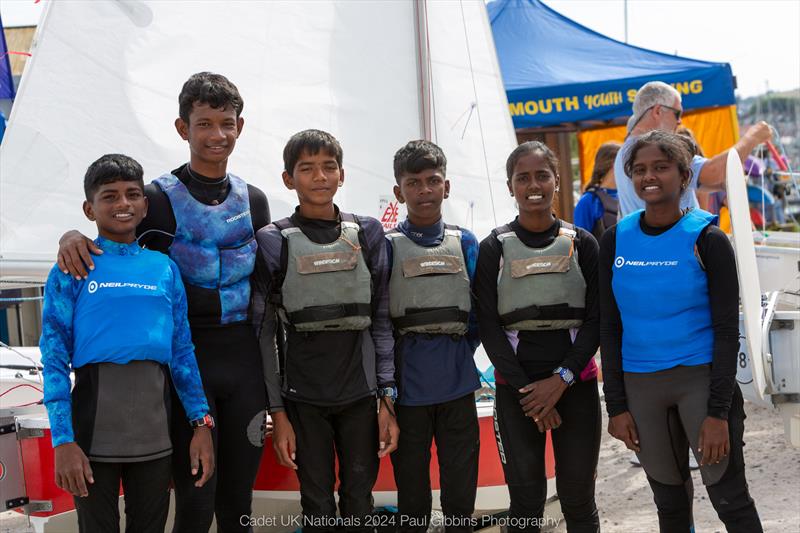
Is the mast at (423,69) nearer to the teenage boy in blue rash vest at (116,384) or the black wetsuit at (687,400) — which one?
the black wetsuit at (687,400)

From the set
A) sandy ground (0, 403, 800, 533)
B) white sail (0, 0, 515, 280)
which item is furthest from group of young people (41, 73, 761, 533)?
white sail (0, 0, 515, 280)

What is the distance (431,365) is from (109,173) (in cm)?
118

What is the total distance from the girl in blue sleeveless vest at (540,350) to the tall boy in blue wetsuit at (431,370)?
100mm

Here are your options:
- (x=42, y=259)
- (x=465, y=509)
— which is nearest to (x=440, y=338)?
(x=465, y=509)

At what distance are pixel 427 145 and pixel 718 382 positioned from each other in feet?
4.04

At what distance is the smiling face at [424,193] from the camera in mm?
2988

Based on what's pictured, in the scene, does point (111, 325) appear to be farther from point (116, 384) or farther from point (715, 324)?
point (715, 324)

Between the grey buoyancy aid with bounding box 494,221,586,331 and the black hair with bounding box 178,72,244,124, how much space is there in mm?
1051

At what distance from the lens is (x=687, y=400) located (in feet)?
8.68

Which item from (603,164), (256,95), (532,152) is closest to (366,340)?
(532,152)

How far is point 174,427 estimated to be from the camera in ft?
8.64

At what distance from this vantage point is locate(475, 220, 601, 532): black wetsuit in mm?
2822

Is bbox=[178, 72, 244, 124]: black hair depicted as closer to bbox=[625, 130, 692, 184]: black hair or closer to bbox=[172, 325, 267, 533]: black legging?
bbox=[172, 325, 267, 533]: black legging

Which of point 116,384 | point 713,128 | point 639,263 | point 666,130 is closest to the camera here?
point 116,384
